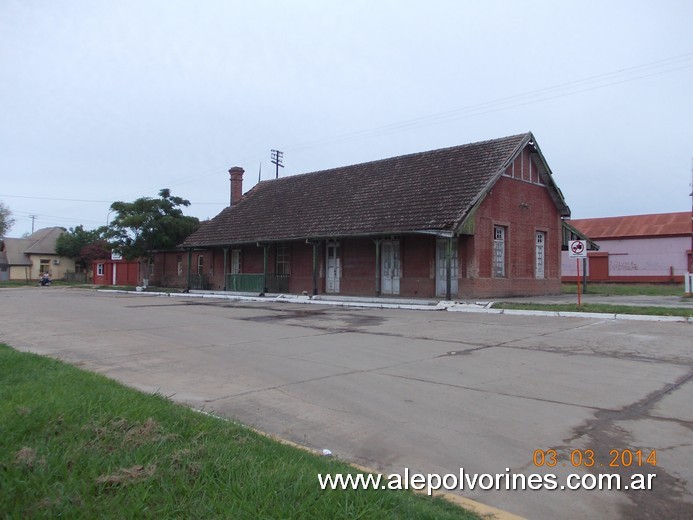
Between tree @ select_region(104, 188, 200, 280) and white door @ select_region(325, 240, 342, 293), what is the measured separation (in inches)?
646

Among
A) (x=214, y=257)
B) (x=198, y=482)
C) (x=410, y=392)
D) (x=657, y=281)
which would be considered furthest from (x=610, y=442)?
(x=657, y=281)

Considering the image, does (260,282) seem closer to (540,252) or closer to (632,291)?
(540,252)

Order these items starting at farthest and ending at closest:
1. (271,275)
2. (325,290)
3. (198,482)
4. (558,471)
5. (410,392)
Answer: (271,275) → (325,290) → (410,392) → (558,471) → (198,482)

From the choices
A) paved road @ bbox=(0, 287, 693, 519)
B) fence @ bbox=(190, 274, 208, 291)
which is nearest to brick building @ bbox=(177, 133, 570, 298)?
fence @ bbox=(190, 274, 208, 291)

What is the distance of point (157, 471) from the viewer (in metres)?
3.64

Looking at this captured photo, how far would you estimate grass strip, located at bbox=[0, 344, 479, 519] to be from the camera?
3.22 meters

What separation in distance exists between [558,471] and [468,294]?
1761cm

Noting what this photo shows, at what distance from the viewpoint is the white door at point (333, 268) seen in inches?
1065

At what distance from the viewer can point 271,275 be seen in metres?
29.6

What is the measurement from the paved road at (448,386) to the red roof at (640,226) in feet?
98.7

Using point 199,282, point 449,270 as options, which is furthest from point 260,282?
point 449,270

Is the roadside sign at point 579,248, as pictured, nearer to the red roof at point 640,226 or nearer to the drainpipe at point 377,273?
the drainpipe at point 377,273

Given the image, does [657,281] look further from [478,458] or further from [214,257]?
[478,458]

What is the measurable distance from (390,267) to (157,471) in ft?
70.4
